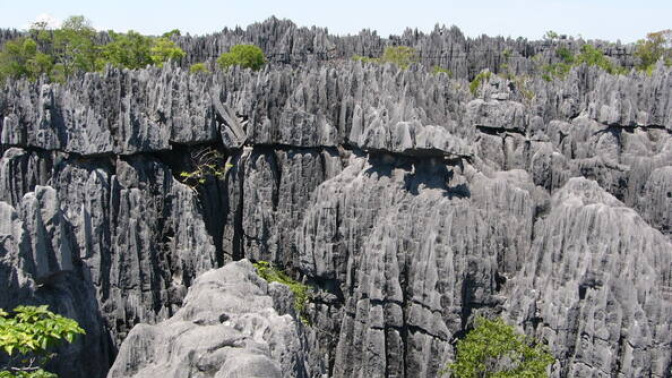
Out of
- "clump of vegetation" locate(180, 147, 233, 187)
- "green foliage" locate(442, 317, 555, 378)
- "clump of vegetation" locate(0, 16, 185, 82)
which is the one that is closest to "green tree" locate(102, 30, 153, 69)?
"clump of vegetation" locate(0, 16, 185, 82)

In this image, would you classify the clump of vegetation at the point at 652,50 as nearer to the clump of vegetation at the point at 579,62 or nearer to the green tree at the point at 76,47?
the clump of vegetation at the point at 579,62

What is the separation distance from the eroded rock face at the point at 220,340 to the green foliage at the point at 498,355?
9.17m

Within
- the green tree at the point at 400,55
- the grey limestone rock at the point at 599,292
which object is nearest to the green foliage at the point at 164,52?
the green tree at the point at 400,55

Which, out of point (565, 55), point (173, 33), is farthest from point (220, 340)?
point (173, 33)

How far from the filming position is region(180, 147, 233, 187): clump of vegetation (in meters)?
27.0

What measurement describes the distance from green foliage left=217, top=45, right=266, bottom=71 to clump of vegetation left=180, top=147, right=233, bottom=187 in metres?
32.8

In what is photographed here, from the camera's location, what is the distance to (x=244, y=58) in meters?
60.4

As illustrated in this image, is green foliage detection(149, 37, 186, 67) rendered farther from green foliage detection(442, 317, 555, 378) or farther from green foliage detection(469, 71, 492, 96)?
green foliage detection(442, 317, 555, 378)

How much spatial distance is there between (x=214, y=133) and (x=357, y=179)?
612 centimetres

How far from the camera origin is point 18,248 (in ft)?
49.0

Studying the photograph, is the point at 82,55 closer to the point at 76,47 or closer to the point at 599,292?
the point at 76,47

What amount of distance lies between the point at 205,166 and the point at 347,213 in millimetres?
6321

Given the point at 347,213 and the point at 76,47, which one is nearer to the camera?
the point at 347,213

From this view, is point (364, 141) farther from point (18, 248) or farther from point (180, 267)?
point (18, 248)
